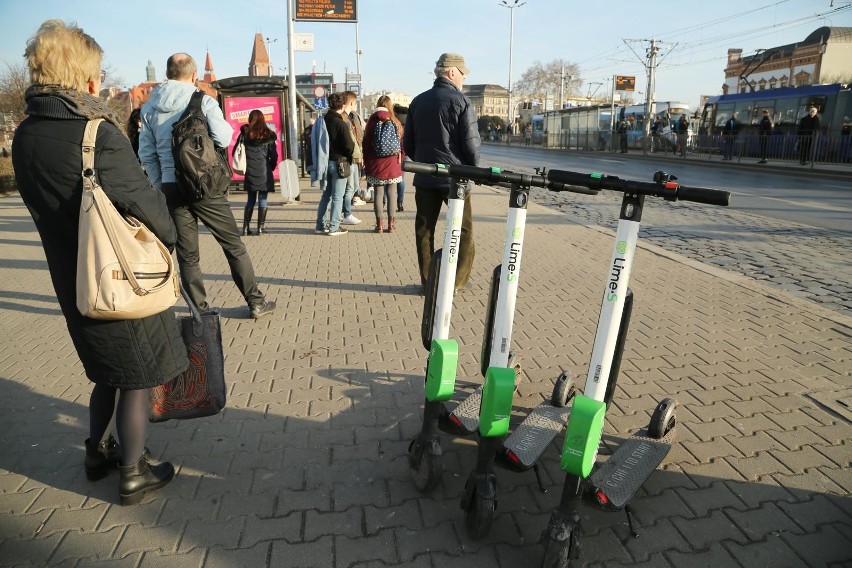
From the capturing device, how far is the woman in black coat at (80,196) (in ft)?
7.57

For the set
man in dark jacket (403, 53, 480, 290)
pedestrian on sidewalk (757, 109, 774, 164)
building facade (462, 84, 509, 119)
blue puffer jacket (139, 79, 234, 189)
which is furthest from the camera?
building facade (462, 84, 509, 119)

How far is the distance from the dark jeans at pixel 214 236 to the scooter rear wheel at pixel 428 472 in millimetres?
2489

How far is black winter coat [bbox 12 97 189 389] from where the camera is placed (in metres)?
2.30

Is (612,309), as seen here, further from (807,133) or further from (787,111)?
(787,111)

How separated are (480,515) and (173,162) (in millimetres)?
3570

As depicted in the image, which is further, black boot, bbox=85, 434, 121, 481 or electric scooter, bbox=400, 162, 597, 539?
black boot, bbox=85, 434, 121, 481

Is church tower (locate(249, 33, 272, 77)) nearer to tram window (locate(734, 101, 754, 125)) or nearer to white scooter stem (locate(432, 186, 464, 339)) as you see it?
tram window (locate(734, 101, 754, 125))

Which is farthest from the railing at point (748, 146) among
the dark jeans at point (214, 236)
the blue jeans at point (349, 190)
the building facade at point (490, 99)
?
the building facade at point (490, 99)

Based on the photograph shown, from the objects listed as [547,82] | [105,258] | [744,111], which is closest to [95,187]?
[105,258]

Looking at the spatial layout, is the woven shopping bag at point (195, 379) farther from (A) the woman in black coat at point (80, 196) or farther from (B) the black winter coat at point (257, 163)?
(B) the black winter coat at point (257, 163)

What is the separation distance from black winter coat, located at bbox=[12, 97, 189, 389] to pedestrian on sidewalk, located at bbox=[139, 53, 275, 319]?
2.20 meters

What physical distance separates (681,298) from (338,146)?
16.7 feet

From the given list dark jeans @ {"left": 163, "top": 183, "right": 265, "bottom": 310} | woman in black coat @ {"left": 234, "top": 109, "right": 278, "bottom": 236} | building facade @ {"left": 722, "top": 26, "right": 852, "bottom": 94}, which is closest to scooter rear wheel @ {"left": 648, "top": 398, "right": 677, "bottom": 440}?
dark jeans @ {"left": 163, "top": 183, "right": 265, "bottom": 310}

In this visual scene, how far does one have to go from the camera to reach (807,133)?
2222 centimetres
